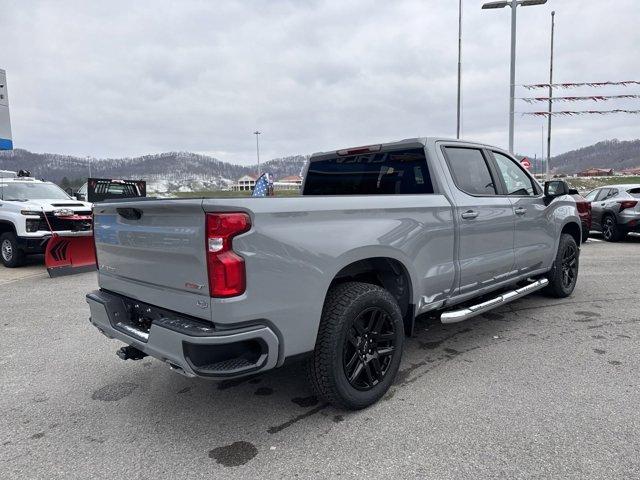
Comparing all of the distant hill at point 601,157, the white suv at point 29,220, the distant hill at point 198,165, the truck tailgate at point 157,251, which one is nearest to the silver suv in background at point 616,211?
the truck tailgate at point 157,251

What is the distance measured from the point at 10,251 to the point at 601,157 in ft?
312

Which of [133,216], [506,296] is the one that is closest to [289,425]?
[133,216]

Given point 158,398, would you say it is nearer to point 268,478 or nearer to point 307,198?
point 268,478

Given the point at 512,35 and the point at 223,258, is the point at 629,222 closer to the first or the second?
the point at 512,35

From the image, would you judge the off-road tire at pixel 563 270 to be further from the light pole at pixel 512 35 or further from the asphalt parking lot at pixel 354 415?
the light pole at pixel 512 35

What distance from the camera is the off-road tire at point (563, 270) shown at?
18.4 ft

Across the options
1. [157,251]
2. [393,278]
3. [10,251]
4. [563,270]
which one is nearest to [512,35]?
[563,270]

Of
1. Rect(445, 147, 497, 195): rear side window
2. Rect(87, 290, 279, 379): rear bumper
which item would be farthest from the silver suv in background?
Rect(87, 290, 279, 379): rear bumper

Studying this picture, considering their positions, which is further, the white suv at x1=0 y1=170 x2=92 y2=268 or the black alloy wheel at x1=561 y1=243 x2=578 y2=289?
the white suv at x1=0 y1=170 x2=92 y2=268

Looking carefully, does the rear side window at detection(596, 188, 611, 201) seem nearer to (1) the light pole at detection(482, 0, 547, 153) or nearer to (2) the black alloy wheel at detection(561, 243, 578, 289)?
(1) the light pole at detection(482, 0, 547, 153)

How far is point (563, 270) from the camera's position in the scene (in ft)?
19.0

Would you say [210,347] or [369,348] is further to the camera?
[369,348]

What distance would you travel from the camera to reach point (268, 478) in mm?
2410

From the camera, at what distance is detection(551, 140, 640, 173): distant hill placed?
76250 mm
